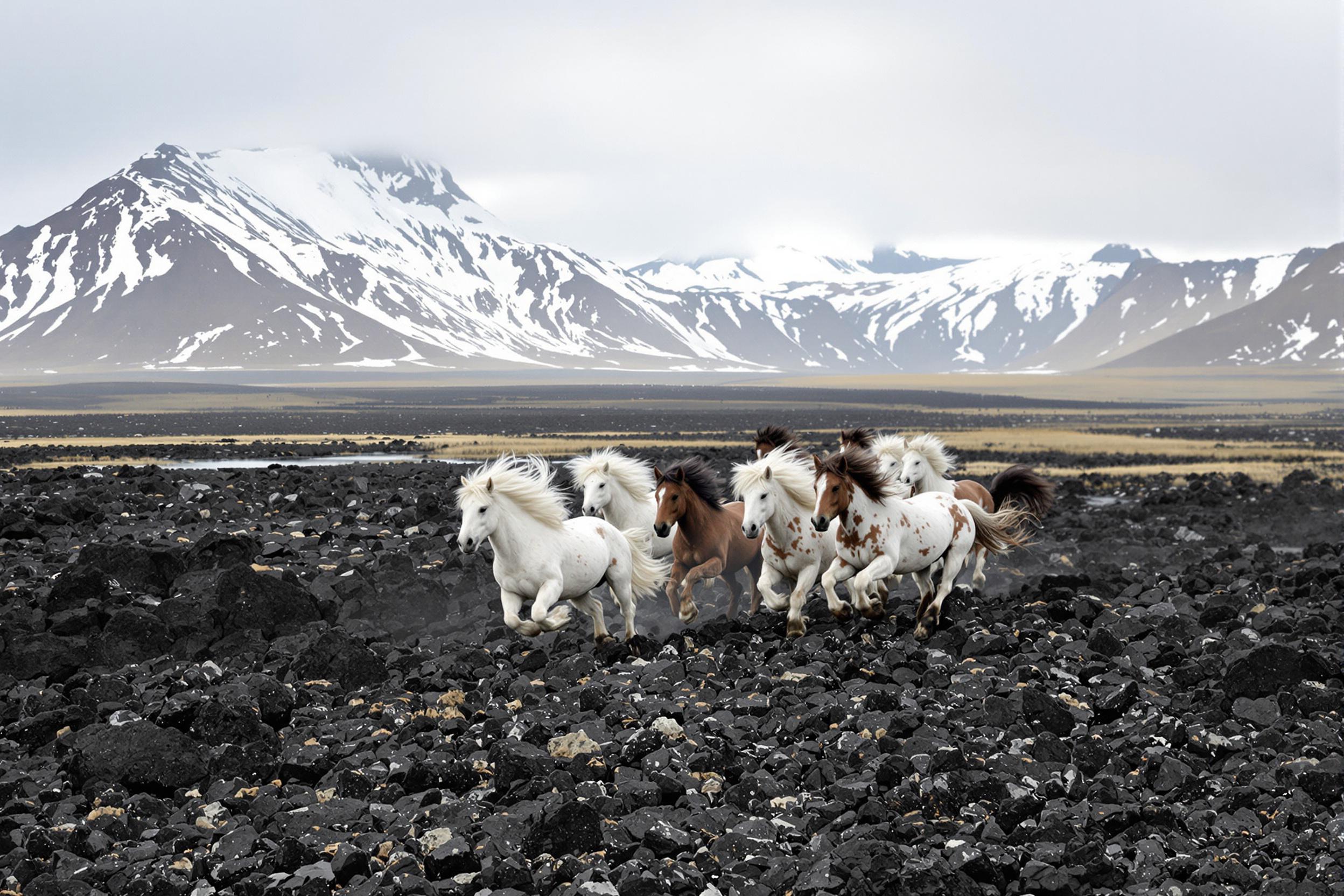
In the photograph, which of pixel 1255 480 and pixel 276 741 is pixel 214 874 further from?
pixel 1255 480

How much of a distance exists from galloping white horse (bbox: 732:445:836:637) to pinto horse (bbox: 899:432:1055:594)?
3.45 metres

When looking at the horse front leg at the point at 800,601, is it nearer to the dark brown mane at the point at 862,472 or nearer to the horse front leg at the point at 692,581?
the horse front leg at the point at 692,581

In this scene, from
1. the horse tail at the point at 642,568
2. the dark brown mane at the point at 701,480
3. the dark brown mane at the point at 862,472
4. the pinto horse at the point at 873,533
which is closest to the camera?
the pinto horse at the point at 873,533

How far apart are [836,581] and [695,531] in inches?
72.2

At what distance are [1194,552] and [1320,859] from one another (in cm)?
1317

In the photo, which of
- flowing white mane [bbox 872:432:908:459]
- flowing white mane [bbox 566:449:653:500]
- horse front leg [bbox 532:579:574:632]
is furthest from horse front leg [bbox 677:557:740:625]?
flowing white mane [bbox 872:432:908:459]

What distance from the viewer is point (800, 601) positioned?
1182 cm

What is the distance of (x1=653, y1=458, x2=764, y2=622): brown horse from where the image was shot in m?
12.4

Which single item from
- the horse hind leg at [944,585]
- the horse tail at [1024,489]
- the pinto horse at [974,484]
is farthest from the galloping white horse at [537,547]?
the horse tail at [1024,489]

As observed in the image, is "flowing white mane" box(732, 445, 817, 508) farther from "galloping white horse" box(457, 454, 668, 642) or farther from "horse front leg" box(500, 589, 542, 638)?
"horse front leg" box(500, 589, 542, 638)

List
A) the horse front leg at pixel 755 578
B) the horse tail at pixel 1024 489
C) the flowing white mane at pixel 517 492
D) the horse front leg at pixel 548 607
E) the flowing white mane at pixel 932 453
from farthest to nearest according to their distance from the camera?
1. the horse tail at pixel 1024 489
2. the flowing white mane at pixel 932 453
3. the horse front leg at pixel 755 578
4. the flowing white mane at pixel 517 492
5. the horse front leg at pixel 548 607

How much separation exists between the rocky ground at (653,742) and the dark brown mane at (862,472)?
1.43m

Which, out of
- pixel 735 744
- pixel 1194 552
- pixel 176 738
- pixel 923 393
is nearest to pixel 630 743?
pixel 735 744

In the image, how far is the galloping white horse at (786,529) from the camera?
11.9 m
